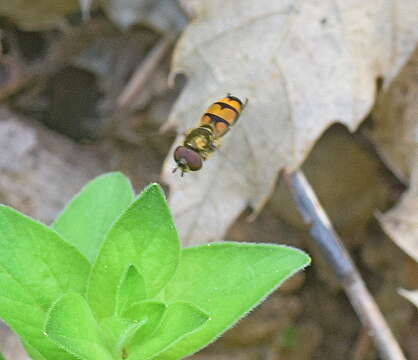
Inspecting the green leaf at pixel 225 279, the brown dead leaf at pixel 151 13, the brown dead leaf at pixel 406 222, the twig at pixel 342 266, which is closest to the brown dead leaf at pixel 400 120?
the brown dead leaf at pixel 406 222

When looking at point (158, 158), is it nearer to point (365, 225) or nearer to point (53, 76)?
point (53, 76)

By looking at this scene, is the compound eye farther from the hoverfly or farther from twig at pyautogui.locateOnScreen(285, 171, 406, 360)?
twig at pyautogui.locateOnScreen(285, 171, 406, 360)

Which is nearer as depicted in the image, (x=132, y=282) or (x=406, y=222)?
(x=132, y=282)

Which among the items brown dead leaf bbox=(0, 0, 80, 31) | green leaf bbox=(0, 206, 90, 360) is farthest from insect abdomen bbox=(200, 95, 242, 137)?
brown dead leaf bbox=(0, 0, 80, 31)

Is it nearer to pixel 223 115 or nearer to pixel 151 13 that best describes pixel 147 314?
pixel 223 115

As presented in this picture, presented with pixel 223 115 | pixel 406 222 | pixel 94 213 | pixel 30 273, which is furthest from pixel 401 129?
pixel 30 273

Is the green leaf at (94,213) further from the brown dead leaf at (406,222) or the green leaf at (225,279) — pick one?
the brown dead leaf at (406,222)
